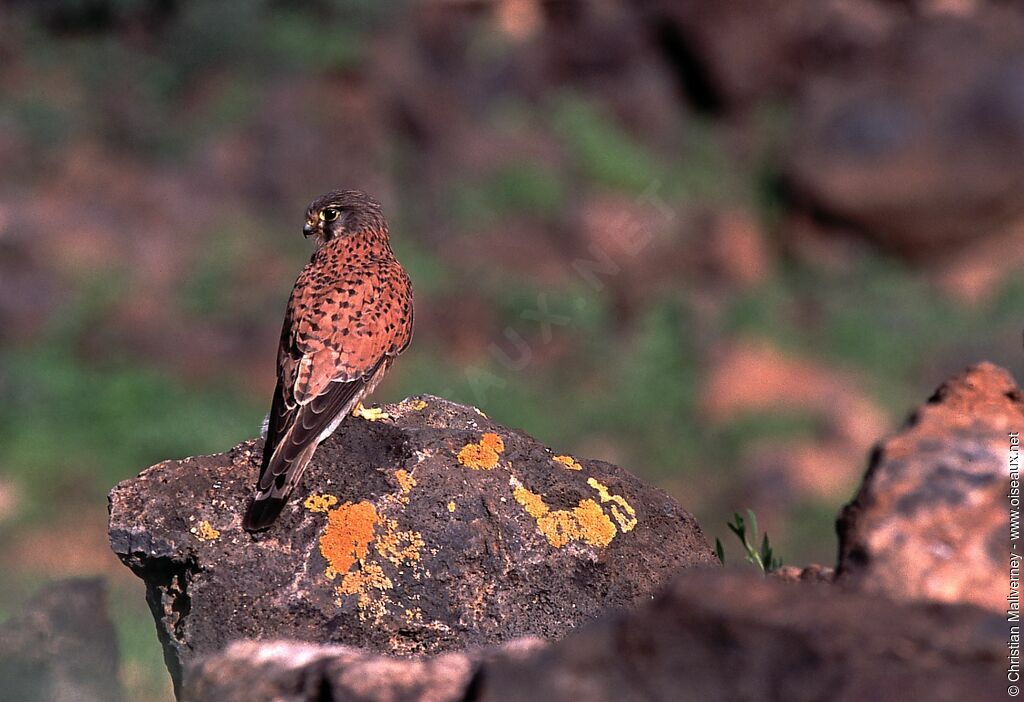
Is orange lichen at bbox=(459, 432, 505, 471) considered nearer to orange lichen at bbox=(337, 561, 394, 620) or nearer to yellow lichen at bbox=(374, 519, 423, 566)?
yellow lichen at bbox=(374, 519, 423, 566)

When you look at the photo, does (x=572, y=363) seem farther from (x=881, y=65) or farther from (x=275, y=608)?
(x=275, y=608)

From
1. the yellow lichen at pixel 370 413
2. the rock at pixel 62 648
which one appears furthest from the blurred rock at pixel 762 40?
the rock at pixel 62 648

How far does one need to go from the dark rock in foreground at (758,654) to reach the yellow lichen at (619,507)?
5.03 feet

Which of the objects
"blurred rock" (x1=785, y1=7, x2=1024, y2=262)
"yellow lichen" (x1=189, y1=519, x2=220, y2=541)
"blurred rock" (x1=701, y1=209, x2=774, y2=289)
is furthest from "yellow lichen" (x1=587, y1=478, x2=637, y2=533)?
"blurred rock" (x1=701, y1=209, x2=774, y2=289)

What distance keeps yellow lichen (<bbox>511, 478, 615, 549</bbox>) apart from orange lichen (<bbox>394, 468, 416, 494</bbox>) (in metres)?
0.33

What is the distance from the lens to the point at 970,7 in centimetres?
1958

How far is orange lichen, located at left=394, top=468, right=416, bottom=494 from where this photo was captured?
439 cm

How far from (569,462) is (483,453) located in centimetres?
32

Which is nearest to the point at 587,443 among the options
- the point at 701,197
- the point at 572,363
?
the point at 572,363

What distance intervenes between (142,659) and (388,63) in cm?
1502

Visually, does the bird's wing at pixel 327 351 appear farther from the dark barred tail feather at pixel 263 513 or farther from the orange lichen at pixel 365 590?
the orange lichen at pixel 365 590

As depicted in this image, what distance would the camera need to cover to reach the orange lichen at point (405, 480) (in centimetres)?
439

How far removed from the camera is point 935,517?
3188mm

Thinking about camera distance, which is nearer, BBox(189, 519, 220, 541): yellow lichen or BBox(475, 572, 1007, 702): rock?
BBox(475, 572, 1007, 702): rock
